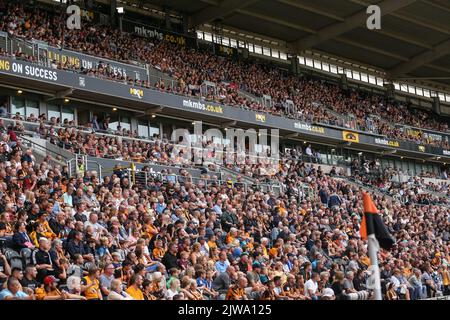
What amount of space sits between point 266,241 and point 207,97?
1401cm

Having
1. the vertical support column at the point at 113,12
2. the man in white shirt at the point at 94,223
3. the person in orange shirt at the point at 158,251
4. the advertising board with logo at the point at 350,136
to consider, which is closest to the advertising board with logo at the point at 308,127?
the advertising board with logo at the point at 350,136

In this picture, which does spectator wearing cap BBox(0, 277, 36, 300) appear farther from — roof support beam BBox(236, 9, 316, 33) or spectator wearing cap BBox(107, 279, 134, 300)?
roof support beam BBox(236, 9, 316, 33)

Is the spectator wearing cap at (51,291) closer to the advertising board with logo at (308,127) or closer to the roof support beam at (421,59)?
the advertising board with logo at (308,127)

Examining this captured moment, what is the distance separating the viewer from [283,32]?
4134cm

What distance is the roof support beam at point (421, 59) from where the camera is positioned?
1746 inches

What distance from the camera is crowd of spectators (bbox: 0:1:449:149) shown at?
1051 inches

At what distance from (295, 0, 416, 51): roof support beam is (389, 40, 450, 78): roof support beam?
716cm

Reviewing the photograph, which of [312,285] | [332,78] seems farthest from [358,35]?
[312,285]

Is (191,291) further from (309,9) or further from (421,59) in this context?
(421,59)

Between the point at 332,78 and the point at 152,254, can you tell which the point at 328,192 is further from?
the point at 332,78

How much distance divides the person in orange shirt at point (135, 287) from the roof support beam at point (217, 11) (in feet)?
84.6

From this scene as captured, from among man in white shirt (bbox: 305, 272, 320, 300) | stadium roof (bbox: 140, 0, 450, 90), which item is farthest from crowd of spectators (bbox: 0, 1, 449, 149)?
man in white shirt (bbox: 305, 272, 320, 300)

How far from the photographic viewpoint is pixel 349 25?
3938cm

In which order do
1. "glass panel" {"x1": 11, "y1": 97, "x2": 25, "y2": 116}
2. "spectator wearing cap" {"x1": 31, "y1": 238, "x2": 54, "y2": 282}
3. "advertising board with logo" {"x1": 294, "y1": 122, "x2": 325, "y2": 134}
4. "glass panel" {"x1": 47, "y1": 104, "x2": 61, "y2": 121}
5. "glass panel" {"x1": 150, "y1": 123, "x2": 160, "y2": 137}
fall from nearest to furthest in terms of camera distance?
"spectator wearing cap" {"x1": 31, "y1": 238, "x2": 54, "y2": 282}, "glass panel" {"x1": 11, "y1": 97, "x2": 25, "y2": 116}, "glass panel" {"x1": 47, "y1": 104, "x2": 61, "y2": 121}, "glass panel" {"x1": 150, "y1": 123, "x2": 160, "y2": 137}, "advertising board with logo" {"x1": 294, "y1": 122, "x2": 325, "y2": 134}
